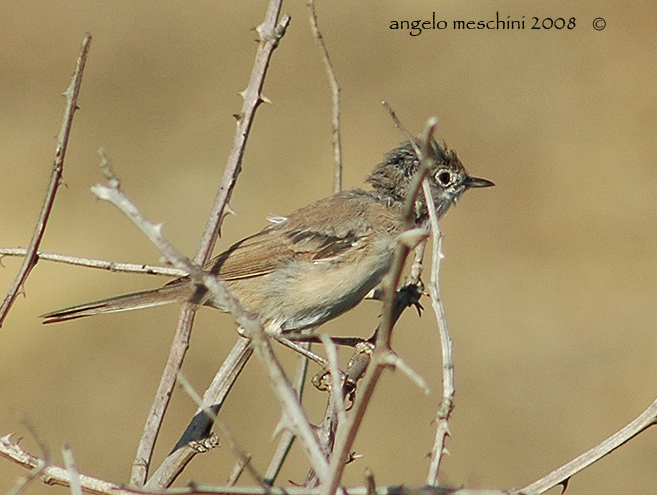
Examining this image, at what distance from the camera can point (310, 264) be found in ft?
A: 15.7

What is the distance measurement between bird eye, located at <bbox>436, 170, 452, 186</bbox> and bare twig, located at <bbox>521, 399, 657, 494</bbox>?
354cm

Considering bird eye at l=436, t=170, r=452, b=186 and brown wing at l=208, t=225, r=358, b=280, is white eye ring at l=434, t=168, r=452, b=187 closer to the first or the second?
bird eye at l=436, t=170, r=452, b=186

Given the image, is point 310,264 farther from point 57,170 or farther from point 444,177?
point 57,170

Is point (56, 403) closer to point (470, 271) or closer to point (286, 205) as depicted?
point (286, 205)

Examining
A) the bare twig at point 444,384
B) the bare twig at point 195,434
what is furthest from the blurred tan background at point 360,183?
the bare twig at point 444,384

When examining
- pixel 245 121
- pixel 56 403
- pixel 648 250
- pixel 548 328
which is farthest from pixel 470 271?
pixel 245 121

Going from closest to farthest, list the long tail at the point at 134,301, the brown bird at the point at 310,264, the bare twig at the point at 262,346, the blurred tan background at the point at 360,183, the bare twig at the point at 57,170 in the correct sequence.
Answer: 1. the bare twig at the point at 262,346
2. the bare twig at the point at 57,170
3. the long tail at the point at 134,301
4. the brown bird at the point at 310,264
5. the blurred tan background at the point at 360,183

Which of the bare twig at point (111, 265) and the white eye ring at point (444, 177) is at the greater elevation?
the white eye ring at point (444, 177)

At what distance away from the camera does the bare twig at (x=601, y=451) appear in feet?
5.80

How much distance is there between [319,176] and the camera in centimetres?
946

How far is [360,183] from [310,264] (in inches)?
171

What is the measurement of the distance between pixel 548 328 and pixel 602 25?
3928 millimetres

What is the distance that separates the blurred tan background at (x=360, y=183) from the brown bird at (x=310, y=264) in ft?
8.05

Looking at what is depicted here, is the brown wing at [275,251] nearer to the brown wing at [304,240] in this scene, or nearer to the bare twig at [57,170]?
the brown wing at [304,240]
